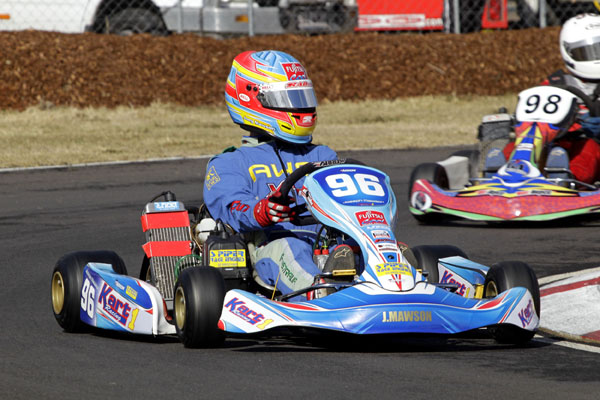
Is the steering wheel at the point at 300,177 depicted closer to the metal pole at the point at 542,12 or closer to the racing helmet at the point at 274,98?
the racing helmet at the point at 274,98

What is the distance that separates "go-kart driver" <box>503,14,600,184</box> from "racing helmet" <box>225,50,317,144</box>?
3887 mm

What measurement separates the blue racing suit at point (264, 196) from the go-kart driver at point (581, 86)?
12.8 ft

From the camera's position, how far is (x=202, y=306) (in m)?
4.74

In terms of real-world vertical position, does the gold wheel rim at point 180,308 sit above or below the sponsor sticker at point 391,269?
below

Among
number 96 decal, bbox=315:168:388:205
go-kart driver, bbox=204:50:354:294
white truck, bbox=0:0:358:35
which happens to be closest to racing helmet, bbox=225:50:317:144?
go-kart driver, bbox=204:50:354:294

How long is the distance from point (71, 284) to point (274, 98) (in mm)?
1273

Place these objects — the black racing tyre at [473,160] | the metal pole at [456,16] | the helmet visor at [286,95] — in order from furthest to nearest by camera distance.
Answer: the metal pole at [456,16] → the black racing tyre at [473,160] → the helmet visor at [286,95]

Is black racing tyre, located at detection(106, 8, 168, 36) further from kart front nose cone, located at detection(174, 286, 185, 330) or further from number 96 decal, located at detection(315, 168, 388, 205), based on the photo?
kart front nose cone, located at detection(174, 286, 185, 330)

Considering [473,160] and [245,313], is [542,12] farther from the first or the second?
[245,313]

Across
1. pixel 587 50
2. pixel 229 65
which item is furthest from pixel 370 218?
pixel 229 65

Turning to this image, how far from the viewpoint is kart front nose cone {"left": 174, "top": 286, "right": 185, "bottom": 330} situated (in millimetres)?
4930

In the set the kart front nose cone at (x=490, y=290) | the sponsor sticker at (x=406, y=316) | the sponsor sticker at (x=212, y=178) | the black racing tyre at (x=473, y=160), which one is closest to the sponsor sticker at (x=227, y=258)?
the sponsor sticker at (x=212, y=178)

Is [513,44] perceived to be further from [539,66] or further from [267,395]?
[267,395]

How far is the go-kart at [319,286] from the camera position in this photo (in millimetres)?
4605
